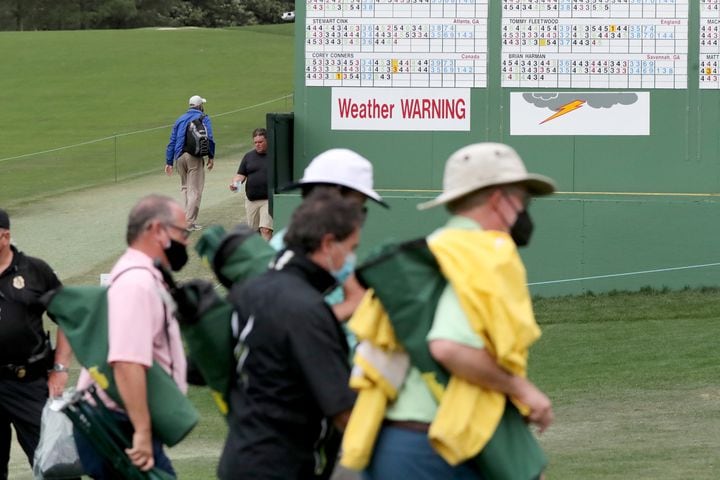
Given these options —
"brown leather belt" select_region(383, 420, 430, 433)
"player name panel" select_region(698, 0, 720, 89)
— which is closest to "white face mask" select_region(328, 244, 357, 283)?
"brown leather belt" select_region(383, 420, 430, 433)

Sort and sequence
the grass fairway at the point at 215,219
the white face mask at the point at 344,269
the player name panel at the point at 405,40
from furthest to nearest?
the player name panel at the point at 405,40 → the grass fairway at the point at 215,219 → the white face mask at the point at 344,269

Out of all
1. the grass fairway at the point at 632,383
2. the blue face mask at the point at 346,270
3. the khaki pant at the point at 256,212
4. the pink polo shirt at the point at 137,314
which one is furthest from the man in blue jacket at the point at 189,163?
the blue face mask at the point at 346,270

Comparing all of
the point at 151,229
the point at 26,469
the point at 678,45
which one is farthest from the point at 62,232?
the point at 151,229

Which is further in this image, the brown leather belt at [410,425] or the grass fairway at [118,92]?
the grass fairway at [118,92]

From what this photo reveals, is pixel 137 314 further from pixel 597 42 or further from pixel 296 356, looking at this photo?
pixel 597 42

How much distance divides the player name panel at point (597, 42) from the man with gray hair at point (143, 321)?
11.1 m

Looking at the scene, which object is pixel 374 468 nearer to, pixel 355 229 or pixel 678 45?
pixel 355 229

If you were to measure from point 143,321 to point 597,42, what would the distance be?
38.4ft

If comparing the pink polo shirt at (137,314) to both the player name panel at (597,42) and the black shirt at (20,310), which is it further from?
the player name panel at (597,42)

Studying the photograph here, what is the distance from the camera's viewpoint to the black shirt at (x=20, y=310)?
827 cm

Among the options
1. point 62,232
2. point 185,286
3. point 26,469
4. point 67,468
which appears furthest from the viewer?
point 62,232

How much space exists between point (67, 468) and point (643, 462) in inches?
152

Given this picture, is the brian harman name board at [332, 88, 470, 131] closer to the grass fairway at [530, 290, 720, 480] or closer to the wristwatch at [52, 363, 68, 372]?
the grass fairway at [530, 290, 720, 480]

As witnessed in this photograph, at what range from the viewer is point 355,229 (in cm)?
481
